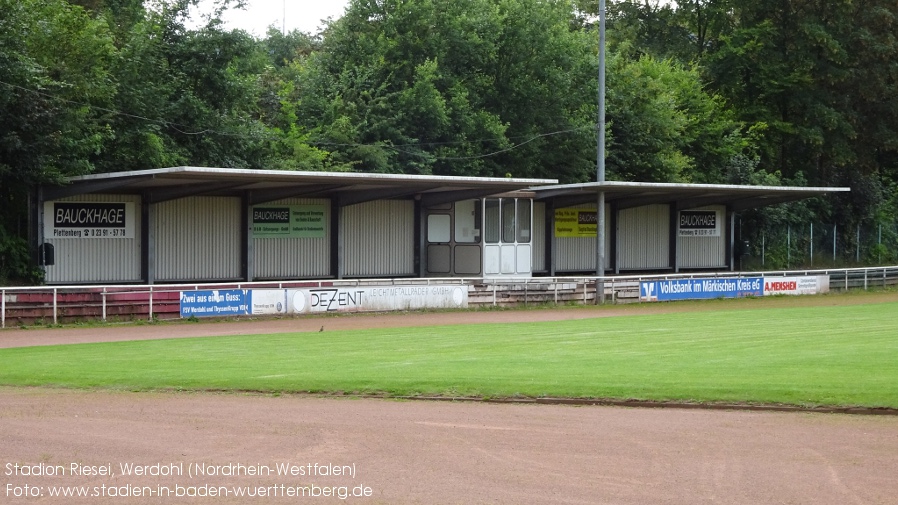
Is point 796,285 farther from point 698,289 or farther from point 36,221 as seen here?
point 36,221

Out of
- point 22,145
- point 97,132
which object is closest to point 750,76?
point 97,132

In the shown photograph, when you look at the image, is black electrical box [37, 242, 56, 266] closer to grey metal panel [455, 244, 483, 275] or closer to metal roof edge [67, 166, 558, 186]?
metal roof edge [67, 166, 558, 186]

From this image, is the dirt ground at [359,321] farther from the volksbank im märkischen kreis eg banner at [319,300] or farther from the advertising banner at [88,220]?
the advertising banner at [88,220]

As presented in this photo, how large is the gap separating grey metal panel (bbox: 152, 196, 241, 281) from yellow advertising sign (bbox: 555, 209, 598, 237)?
1321 centimetres

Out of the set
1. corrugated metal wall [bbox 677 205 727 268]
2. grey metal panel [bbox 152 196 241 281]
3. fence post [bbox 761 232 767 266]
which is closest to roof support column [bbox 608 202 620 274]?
corrugated metal wall [bbox 677 205 727 268]

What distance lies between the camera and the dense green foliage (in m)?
32.2

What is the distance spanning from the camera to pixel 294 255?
3497cm

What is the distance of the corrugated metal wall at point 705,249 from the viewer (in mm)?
45406

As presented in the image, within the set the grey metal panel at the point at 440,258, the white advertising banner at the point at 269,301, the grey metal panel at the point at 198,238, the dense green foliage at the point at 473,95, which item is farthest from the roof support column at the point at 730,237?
the white advertising banner at the point at 269,301

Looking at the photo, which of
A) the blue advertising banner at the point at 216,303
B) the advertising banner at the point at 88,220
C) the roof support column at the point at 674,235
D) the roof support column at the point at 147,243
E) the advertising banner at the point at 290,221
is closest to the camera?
the blue advertising banner at the point at 216,303

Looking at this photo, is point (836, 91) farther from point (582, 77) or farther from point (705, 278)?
point (705, 278)

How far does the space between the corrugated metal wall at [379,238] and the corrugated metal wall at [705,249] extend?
1327cm

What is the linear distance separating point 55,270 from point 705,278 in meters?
21.1

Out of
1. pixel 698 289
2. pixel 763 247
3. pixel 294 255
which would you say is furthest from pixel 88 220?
pixel 763 247
